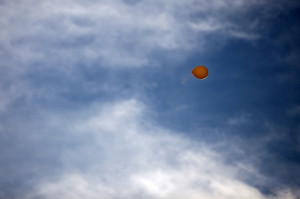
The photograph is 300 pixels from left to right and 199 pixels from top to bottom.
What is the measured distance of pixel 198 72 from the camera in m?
19.9
